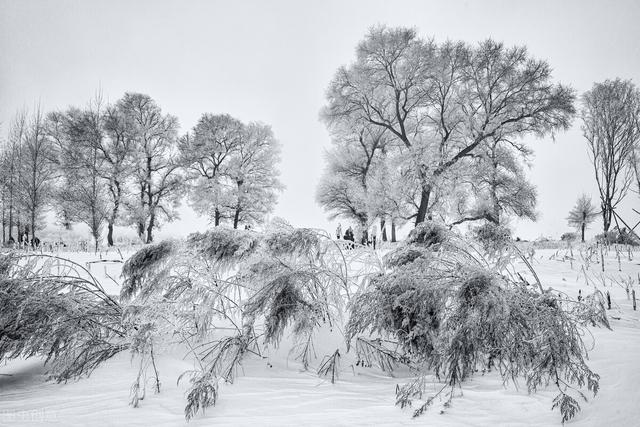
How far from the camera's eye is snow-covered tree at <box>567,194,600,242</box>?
38.6 m

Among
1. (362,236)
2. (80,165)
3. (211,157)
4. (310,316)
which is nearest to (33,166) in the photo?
(80,165)

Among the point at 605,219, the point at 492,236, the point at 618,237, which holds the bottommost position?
the point at 492,236

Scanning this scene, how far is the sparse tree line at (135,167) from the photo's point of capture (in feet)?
67.3

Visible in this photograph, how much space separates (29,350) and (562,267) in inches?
390

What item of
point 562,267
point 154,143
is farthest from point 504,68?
point 154,143

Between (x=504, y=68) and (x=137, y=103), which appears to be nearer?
(x=504, y=68)

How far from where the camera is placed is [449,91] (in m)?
17.1

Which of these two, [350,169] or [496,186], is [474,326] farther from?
[350,169]

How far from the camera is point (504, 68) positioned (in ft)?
50.3

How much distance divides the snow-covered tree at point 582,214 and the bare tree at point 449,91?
29674 millimetres

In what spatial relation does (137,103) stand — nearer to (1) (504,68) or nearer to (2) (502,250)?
(1) (504,68)

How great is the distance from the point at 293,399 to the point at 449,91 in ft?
58.7

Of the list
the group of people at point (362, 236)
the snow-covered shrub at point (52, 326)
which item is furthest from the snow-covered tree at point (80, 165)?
the snow-covered shrub at point (52, 326)

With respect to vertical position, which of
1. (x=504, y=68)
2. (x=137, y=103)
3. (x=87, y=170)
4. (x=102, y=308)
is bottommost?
(x=102, y=308)
